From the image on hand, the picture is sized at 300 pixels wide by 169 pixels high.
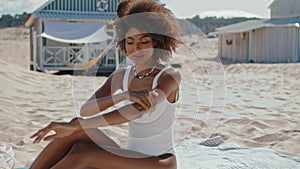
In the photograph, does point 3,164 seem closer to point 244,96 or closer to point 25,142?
point 25,142

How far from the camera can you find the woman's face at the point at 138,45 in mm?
2277

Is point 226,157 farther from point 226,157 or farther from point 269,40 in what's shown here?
point 269,40

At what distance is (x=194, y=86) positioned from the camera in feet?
8.66

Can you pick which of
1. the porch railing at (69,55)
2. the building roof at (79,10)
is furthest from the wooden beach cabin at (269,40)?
the porch railing at (69,55)

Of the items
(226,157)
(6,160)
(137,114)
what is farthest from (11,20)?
(137,114)

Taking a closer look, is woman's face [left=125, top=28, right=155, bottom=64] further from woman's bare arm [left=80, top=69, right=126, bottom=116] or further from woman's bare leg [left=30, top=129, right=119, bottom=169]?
woman's bare leg [left=30, top=129, right=119, bottom=169]

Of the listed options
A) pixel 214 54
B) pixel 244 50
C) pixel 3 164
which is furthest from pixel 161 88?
pixel 244 50

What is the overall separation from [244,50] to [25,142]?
18.0 meters

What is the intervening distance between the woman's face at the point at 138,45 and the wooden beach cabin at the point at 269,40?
55.5ft

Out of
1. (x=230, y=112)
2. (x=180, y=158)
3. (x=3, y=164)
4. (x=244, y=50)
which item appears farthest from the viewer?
(x=244, y=50)

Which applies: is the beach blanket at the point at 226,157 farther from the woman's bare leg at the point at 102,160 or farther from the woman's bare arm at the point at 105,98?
the woman's bare leg at the point at 102,160

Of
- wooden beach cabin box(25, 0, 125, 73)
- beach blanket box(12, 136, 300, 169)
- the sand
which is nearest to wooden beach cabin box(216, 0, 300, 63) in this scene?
wooden beach cabin box(25, 0, 125, 73)

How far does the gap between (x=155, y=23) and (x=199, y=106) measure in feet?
2.75

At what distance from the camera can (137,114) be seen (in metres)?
2.09
